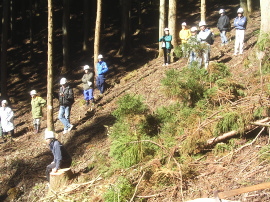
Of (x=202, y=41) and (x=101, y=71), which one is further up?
(x=202, y=41)

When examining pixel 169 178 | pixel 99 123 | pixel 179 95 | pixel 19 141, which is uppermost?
pixel 179 95

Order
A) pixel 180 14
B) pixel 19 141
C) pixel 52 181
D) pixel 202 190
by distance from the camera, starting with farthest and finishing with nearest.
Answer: pixel 180 14
pixel 19 141
pixel 52 181
pixel 202 190

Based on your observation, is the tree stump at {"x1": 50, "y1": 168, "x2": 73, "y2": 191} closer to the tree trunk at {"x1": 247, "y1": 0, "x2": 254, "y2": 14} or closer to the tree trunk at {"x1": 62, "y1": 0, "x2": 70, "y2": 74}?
the tree trunk at {"x1": 62, "y1": 0, "x2": 70, "y2": 74}

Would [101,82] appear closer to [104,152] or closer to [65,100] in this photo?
[65,100]

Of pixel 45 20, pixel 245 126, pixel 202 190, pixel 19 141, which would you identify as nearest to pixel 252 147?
pixel 245 126

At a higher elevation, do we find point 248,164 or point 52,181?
point 248,164

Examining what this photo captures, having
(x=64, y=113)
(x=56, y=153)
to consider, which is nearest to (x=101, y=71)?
(x=64, y=113)

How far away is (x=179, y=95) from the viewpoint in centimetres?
783

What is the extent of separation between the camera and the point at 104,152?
923 centimetres

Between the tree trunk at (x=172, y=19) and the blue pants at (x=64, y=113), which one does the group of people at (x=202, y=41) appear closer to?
the tree trunk at (x=172, y=19)

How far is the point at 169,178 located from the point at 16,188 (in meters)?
5.50

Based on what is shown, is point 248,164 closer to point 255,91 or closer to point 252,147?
point 252,147

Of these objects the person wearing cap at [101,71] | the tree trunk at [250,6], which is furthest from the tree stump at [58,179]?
the tree trunk at [250,6]

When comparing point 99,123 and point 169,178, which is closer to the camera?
point 169,178
